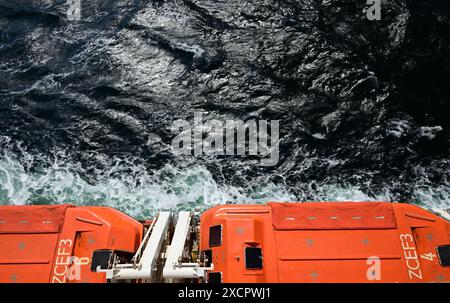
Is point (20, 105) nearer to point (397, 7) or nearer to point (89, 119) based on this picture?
point (89, 119)

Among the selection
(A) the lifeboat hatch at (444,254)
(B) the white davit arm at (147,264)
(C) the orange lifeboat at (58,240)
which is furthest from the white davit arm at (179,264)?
(A) the lifeboat hatch at (444,254)

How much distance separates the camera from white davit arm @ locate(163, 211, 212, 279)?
1035cm

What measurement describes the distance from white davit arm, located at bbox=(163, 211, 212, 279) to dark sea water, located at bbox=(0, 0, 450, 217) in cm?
339

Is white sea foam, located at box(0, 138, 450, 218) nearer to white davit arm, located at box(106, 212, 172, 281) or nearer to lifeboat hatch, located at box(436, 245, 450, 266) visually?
white davit arm, located at box(106, 212, 172, 281)

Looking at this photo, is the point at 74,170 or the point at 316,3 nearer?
the point at 74,170

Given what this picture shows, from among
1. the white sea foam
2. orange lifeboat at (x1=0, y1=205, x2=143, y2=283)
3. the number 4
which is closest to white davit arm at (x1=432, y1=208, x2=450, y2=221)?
the white sea foam

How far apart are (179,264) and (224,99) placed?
32.5ft

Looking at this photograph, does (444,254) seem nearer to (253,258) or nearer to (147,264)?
(253,258)

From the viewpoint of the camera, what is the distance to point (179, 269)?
1045 centimetres

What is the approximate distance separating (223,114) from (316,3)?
9819 millimetres

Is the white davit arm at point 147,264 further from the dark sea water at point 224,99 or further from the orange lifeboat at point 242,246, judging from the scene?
the dark sea water at point 224,99

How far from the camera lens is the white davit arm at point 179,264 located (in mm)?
10352
